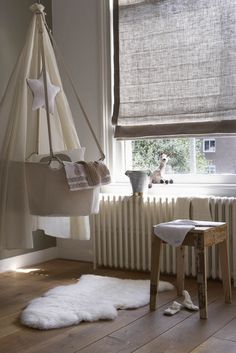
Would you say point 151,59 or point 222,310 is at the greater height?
point 151,59

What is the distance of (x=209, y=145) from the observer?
3488mm

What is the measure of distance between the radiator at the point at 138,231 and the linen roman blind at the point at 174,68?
0.52m

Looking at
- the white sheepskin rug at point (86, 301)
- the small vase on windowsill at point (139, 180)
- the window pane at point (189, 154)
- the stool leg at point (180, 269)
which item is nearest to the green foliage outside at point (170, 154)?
the window pane at point (189, 154)

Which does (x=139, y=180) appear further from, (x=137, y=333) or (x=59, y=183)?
(x=137, y=333)

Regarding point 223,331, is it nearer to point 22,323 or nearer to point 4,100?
point 22,323

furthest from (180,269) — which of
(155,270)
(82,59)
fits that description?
(82,59)

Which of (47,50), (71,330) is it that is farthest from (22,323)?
(47,50)

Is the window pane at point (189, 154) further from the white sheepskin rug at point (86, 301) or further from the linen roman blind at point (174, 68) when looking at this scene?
the white sheepskin rug at point (86, 301)

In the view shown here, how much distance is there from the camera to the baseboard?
375cm

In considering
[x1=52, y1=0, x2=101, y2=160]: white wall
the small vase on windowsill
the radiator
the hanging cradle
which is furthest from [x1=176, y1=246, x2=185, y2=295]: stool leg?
[x1=52, y1=0, x2=101, y2=160]: white wall

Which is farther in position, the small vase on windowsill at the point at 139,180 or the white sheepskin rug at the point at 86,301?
the small vase on windowsill at the point at 139,180

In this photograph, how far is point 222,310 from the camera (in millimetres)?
2641

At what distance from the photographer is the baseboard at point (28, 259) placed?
3746mm

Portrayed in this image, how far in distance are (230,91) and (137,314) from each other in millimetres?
1610
